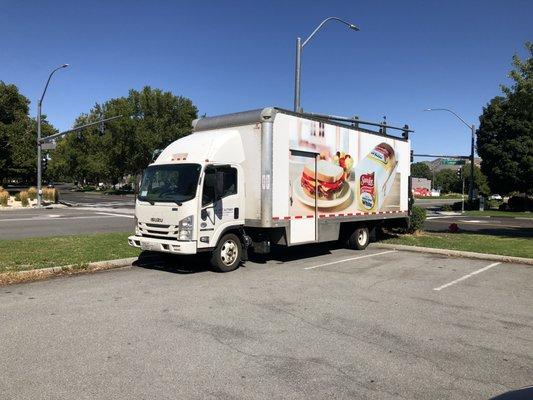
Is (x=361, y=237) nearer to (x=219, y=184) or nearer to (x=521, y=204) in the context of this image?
(x=219, y=184)

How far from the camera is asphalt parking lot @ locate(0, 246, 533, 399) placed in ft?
14.1

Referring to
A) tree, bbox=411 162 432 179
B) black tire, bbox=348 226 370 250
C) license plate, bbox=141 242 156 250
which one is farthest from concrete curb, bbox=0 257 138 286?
tree, bbox=411 162 432 179

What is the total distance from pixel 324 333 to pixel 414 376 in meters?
1.46

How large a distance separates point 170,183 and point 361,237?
639cm

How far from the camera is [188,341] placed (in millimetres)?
5430

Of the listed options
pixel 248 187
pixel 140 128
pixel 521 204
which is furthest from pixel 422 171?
pixel 248 187

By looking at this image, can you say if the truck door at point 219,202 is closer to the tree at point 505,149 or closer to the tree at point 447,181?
the tree at point 505,149

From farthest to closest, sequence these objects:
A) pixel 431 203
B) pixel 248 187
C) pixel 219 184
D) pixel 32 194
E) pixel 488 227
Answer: pixel 431 203 → pixel 32 194 → pixel 488 227 → pixel 248 187 → pixel 219 184

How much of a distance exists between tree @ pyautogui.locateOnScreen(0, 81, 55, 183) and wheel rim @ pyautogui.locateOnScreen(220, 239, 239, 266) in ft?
163

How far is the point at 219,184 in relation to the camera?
9352mm

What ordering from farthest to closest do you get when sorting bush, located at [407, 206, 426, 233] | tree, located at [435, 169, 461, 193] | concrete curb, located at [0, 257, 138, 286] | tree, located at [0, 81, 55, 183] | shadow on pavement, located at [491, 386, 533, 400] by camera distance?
tree, located at [435, 169, 461, 193] < tree, located at [0, 81, 55, 183] < bush, located at [407, 206, 426, 233] < concrete curb, located at [0, 257, 138, 286] < shadow on pavement, located at [491, 386, 533, 400]

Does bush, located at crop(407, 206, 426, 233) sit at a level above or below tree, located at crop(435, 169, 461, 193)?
below

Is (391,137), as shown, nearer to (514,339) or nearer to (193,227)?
(193,227)

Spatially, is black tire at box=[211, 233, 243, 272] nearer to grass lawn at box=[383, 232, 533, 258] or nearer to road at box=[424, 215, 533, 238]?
grass lawn at box=[383, 232, 533, 258]
